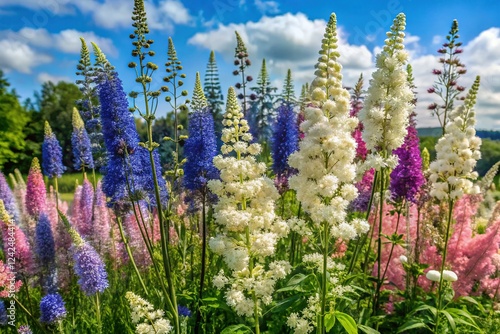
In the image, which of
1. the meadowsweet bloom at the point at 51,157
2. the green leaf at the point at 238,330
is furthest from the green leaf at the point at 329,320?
the meadowsweet bloom at the point at 51,157

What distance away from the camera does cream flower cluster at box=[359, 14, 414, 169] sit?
3.91 metres

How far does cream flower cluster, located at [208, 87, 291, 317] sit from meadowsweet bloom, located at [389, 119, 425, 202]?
2.15 m

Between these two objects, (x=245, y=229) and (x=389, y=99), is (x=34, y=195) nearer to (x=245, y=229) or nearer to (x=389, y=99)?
(x=245, y=229)

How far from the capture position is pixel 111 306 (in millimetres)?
5375

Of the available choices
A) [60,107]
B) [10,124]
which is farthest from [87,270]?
[60,107]

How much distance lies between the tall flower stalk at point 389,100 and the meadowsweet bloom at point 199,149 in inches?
64.7

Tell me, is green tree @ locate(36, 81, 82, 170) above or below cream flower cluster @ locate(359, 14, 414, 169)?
above

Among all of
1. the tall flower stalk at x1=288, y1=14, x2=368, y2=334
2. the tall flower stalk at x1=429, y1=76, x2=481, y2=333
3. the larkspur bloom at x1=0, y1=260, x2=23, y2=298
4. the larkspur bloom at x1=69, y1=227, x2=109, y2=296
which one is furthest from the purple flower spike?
the tall flower stalk at x1=429, y1=76, x2=481, y2=333

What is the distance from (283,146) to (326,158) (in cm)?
281

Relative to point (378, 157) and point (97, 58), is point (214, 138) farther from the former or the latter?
point (378, 157)

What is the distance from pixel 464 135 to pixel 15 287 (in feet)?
15.8

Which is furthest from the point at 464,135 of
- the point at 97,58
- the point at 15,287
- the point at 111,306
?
the point at 15,287

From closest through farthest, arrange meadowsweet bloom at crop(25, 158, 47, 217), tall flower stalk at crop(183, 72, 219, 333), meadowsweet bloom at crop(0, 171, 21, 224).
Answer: tall flower stalk at crop(183, 72, 219, 333) < meadowsweet bloom at crop(25, 158, 47, 217) < meadowsweet bloom at crop(0, 171, 21, 224)

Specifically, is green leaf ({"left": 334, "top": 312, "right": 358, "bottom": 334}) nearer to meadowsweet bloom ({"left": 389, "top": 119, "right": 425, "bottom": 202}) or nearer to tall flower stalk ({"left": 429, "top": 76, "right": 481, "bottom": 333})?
tall flower stalk ({"left": 429, "top": 76, "right": 481, "bottom": 333})
